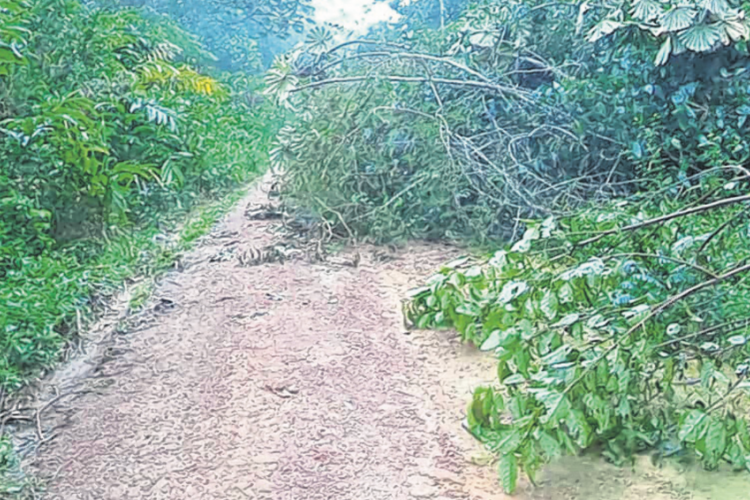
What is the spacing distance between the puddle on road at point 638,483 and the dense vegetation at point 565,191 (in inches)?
1.8

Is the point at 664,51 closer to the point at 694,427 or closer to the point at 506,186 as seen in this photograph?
the point at 506,186

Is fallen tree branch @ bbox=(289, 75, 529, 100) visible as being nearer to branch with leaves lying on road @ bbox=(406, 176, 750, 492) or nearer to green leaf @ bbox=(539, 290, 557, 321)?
branch with leaves lying on road @ bbox=(406, 176, 750, 492)

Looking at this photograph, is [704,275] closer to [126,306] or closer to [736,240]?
[736,240]

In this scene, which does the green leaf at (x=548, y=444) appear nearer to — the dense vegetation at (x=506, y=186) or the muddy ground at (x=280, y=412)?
the dense vegetation at (x=506, y=186)

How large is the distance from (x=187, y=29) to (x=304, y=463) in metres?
8.41

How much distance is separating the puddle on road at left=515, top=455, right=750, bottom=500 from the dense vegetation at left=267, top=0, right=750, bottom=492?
0.15ft

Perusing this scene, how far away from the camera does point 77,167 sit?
325 cm

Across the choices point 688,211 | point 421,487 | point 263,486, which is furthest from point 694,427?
point 263,486

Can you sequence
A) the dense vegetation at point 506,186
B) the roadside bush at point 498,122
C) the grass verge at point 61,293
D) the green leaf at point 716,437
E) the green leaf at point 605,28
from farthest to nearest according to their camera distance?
1. the roadside bush at point 498,122
2. the green leaf at point 605,28
3. the grass verge at point 61,293
4. the dense vegetation at point 506,186
5. the green leaf at point 716,437

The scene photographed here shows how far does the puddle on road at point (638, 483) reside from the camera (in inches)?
62.9

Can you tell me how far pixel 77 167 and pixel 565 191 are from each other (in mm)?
2402

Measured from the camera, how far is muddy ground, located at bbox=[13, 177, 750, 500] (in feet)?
5.58

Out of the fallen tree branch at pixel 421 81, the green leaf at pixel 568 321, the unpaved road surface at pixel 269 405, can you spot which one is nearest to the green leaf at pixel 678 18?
the fallen tree branch at pixel 421 81

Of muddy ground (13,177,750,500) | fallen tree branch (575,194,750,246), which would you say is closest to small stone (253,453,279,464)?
muddy ground (13,177,750,500)
